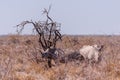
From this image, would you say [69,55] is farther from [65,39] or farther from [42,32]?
[65,39]

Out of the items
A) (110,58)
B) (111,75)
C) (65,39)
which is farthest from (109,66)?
(65,39)

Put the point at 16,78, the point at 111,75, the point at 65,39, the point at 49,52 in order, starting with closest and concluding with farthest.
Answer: the point at 16,78
the point at 111,75
the point at 49,52
the point at 65,39

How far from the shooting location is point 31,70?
1206cm

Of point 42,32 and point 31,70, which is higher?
point 42,32

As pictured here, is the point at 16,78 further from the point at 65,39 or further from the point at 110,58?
the point at 65,39

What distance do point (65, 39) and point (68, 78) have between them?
14.1 meters

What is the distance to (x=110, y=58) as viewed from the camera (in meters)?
13.9

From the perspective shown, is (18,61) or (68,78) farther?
(18,61)

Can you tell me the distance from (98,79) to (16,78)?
2010 millimetres

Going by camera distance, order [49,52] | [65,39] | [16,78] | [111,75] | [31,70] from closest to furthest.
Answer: [16,78] < [111,75] < [31,70] < [49,52] < [65,39]

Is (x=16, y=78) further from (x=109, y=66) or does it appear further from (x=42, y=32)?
(x=42, y=32)

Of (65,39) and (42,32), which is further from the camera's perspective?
(65,39)

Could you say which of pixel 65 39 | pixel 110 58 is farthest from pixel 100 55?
pixel 65 39

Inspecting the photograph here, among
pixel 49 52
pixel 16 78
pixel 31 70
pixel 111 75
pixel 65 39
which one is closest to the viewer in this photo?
pixel 16 78
